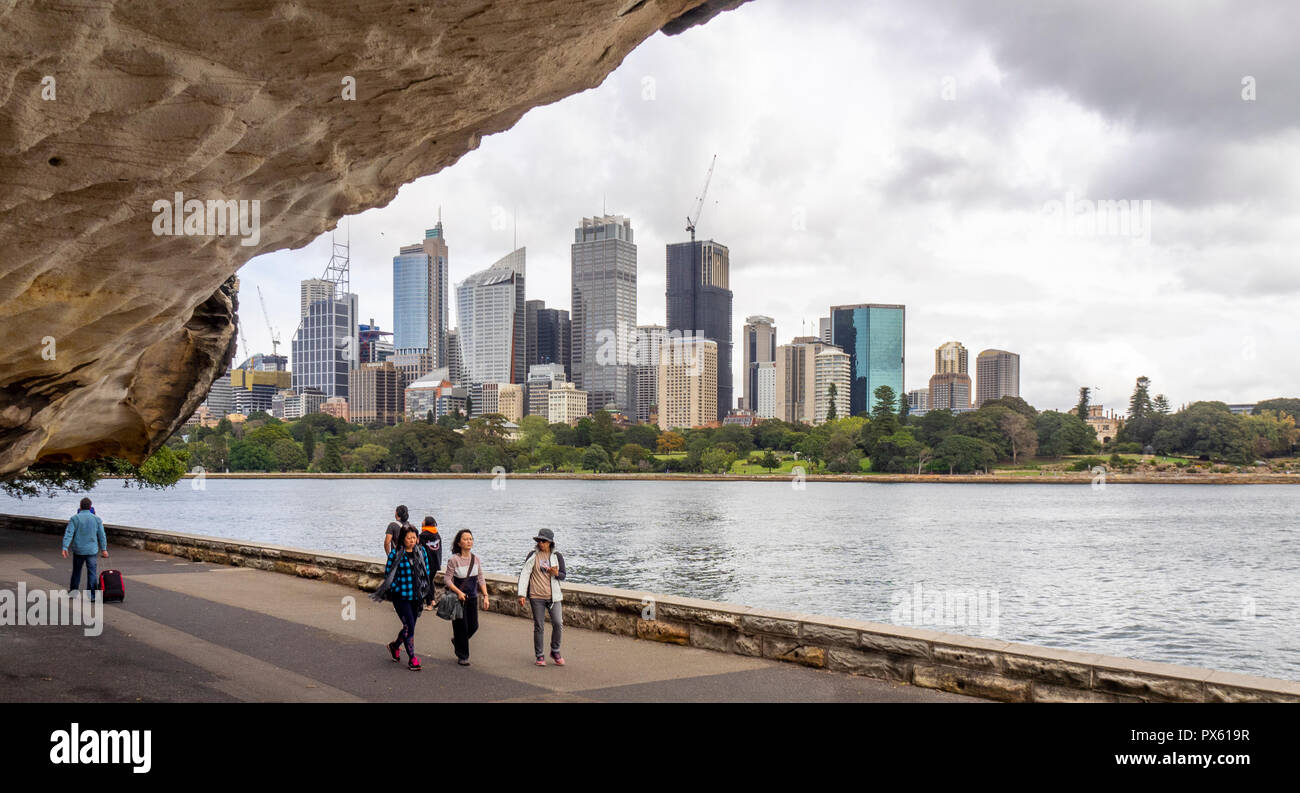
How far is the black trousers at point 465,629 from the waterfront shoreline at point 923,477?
379 ft

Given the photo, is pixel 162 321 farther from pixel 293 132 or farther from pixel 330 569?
pixel 330 569

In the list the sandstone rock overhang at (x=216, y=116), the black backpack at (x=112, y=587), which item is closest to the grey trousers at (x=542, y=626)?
the sandstone rock overhang at (x=216, y=116)

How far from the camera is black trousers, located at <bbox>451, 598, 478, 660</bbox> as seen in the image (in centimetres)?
945

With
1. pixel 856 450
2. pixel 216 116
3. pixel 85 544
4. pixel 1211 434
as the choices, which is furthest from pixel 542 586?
pixel 1211 434

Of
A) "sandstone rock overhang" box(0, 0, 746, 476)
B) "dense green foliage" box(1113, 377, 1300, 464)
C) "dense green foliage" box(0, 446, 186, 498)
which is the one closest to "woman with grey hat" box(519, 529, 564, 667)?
"sandstone rock overhang" box(0, 0, 746, 476)

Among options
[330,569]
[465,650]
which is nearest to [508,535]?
[330,569]

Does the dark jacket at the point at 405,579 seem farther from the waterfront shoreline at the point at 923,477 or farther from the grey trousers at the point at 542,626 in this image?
the waterfront shoreline at the point at 923,477

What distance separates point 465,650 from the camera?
9.51m

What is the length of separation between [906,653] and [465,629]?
168 inches

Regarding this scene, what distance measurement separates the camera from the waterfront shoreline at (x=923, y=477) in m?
128

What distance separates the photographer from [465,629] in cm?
946

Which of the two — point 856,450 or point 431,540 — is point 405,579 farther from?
point 856,450
